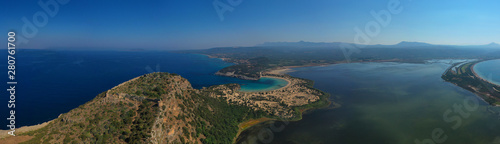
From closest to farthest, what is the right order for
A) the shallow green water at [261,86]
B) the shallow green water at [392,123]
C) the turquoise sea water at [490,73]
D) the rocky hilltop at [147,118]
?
the rocky hilltop at [147,118], the shallow green water at [392,123], the shallow green water at [261,86], the turquoise sea water at [490,73]

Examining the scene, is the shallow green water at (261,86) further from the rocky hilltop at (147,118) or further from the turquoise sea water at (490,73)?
the turquoise sea water at (490,73)

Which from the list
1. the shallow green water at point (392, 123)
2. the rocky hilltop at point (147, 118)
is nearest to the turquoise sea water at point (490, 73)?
the shallow green water at point (392, 123)

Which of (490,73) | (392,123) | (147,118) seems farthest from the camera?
(490,73)

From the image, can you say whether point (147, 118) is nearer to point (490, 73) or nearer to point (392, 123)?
point (392, 123)

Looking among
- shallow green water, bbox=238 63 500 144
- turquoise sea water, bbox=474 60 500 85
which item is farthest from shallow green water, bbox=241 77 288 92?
turquoise sea water, bbox=474 60 500 85

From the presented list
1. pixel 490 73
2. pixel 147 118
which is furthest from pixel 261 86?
pixel 490 73

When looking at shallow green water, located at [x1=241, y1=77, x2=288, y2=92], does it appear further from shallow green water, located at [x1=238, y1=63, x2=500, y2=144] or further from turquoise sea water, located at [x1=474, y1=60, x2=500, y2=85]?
turquoise sea water, located at [x1=474, y1=60, x2=500, y2=85]

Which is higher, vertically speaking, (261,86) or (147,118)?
(147,118)

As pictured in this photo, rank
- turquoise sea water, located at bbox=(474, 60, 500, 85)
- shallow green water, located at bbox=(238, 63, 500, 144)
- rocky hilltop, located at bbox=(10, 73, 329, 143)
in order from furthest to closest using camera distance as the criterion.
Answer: turquoise sea water, located at bbox=(474, 60, 500, 85), shallow green water, located at bbox=(238, 63, 500, 144), rocky hilltop, located at bbox=(10, 73, 329, 143)
